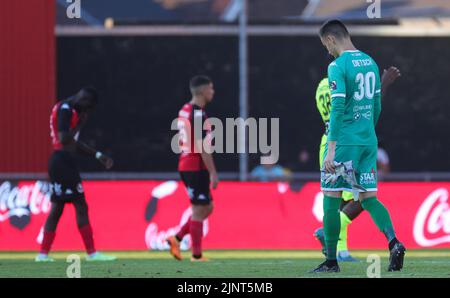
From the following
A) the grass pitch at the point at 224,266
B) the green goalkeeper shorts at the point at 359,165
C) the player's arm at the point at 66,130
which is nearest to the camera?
the green goalkeeper shorts at the point at 359,165

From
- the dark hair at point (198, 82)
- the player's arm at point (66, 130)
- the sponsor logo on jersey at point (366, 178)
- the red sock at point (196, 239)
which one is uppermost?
the dark hair at point (198, 82)

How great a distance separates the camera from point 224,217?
658 inches

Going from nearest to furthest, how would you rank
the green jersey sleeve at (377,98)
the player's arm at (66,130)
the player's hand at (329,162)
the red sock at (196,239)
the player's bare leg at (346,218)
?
the player's hand at (329,162), the green jersey sleeve at (377,98), the player's bare leg at (346,218), the player's arm at (66,130), the red sock at (196,239)

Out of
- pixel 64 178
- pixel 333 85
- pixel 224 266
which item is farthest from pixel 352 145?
pixel 64 178

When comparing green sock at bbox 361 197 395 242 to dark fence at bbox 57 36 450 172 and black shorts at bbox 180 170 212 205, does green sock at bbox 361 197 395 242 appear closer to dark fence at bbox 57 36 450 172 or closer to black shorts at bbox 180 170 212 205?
black shorts at bbox 180 170 212 205

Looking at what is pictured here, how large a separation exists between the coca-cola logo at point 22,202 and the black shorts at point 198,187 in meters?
3.61

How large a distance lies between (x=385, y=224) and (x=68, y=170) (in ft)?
13.8

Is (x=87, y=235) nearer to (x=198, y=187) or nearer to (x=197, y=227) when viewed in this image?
(x=197, y=227)

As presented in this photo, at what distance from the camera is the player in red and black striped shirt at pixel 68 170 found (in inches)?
527

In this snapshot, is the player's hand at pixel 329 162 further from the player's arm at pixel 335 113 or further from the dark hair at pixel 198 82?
the dark hair at pixel 198 82

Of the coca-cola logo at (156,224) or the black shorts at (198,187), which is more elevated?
the black shorts at (198,187)

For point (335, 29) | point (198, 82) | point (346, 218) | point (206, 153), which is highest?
point (335, 29)

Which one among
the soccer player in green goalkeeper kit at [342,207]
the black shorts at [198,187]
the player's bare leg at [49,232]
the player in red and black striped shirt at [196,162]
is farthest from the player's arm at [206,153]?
the player's bare leg at [49,232]
